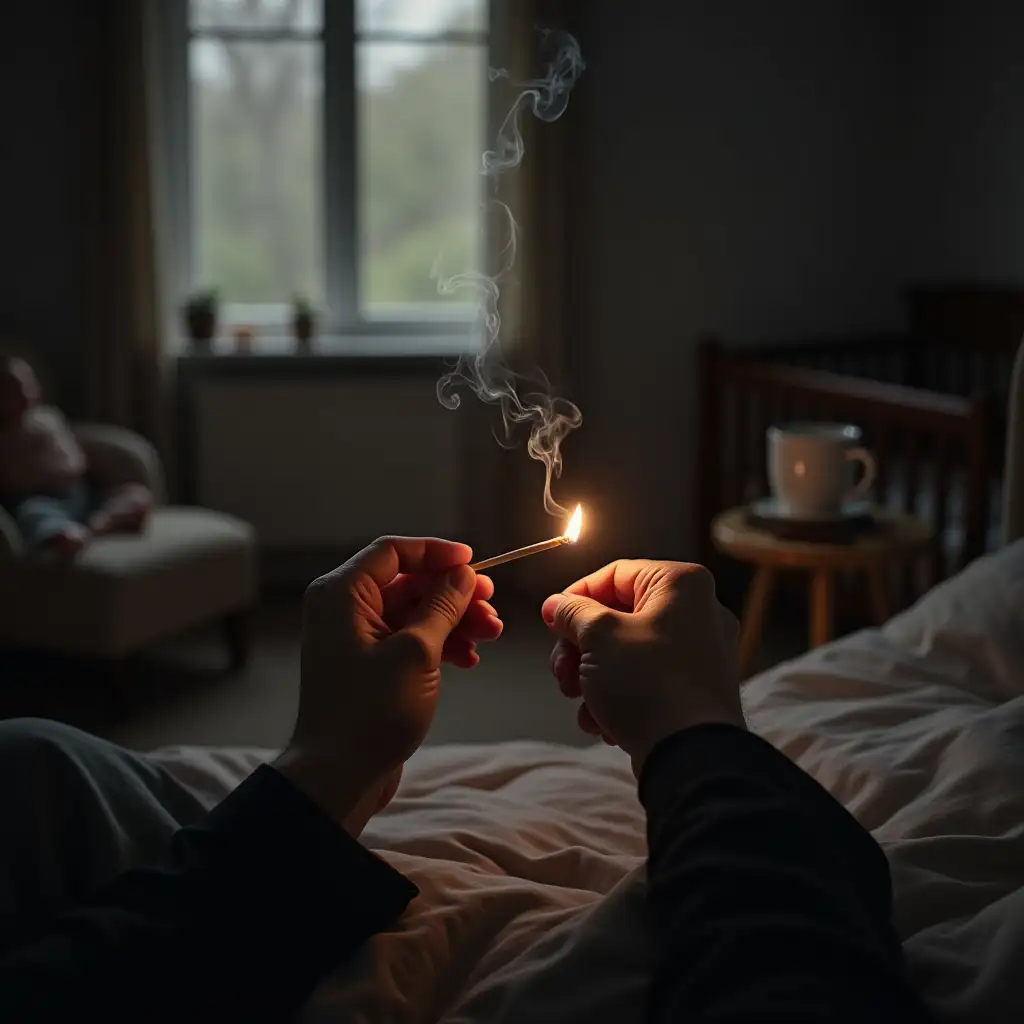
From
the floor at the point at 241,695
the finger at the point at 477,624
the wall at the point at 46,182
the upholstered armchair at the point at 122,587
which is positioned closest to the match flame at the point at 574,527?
the finger at the point at 477,624

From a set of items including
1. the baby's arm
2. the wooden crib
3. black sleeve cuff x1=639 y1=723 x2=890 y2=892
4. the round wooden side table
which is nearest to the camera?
black sleeve cuff x1=639 y1=723 x2=890 y2=892

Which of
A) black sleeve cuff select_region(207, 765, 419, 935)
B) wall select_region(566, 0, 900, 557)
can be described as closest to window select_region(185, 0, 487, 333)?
wall select_region(566, 0, 900, 557)

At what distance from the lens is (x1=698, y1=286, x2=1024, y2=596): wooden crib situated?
280cm

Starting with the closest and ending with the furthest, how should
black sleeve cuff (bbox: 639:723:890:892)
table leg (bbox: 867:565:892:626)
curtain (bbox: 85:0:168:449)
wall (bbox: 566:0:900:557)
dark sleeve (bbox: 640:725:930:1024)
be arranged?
dark sleeve (bbox: 640:725:930:1024), black sleeve cuff (bbox: 639:723:890:892), table leg (bbox: 867:565:892:626), curtain (bbox: 85:0:168:449), wall (bbox: 566:0:900:557)

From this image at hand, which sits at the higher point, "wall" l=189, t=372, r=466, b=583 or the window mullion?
the window mullion

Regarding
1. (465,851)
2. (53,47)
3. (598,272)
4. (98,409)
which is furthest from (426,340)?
(465,851)

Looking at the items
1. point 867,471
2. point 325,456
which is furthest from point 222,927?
point 325,456

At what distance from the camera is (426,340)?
423cm

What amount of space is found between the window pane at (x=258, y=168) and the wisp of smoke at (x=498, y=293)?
48 centimetres

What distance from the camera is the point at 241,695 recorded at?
3158mm

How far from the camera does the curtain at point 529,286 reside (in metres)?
3.91

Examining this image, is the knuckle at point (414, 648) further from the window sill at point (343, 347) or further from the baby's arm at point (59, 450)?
the window sill at point (343, 347)

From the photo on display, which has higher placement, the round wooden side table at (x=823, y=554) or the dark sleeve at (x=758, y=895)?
the dark sleeve at (x=758, y=895)

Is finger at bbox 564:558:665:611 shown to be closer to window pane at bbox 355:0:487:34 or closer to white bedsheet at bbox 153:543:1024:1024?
white bedsheet at bbox 153:543:1024:1024
